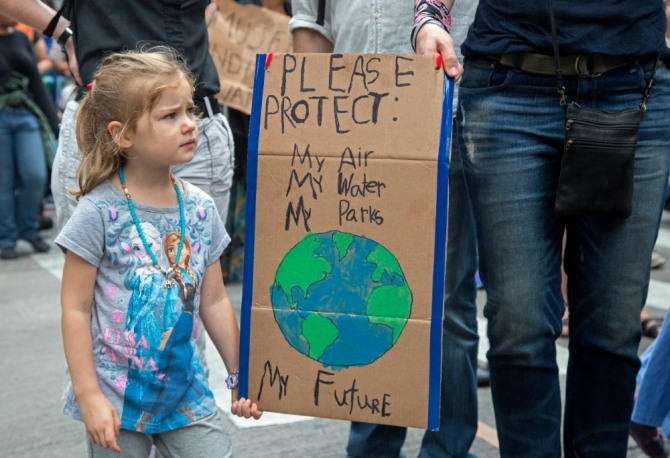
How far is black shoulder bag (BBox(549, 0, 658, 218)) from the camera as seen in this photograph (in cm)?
267

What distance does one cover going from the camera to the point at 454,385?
11.0ft

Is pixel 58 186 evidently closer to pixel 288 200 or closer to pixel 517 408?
pixel 288 200

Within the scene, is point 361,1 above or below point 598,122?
above

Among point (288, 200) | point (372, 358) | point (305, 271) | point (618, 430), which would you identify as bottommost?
point (618, 430)

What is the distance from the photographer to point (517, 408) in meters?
2.86

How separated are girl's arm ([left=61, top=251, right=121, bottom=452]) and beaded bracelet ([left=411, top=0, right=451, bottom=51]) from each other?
39.6 inches

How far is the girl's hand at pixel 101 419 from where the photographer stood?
2416 millimetres

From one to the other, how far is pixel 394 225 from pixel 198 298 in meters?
0.51

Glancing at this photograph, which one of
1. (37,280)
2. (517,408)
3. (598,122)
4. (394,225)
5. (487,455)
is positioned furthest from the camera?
(37,280)

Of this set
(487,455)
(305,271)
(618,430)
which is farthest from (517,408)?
(487,455)

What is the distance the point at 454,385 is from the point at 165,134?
1.31m

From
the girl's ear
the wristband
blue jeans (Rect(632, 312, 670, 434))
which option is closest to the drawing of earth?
the girl's ear

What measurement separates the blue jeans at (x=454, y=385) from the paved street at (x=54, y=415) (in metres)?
0.45

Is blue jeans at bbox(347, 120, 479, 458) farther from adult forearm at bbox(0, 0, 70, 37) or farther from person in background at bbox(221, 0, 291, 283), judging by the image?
person in background at bbox(221, 0, 291, 283)
